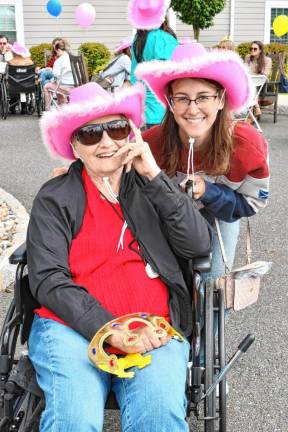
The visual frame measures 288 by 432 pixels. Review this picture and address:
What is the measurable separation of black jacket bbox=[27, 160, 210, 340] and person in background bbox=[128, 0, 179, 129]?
2916 millimetres

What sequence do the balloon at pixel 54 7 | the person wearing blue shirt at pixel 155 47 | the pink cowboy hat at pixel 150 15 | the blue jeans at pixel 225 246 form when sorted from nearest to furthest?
the blue jeans at pixel 225 246
the person wearing blue shirt at pixel 155 47
the pink cowboy hat at pixel 150 15
the balloon at pixel 54 7

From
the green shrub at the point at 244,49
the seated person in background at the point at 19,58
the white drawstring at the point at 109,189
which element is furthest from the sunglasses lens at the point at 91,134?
the green shrub at the point at 244,49

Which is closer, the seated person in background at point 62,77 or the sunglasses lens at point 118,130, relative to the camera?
the sunglasses lens at point 118,130

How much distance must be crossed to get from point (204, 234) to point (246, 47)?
708 inches

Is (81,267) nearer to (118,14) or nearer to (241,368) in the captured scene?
(241,368)

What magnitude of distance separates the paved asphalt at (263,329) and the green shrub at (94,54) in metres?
10.5

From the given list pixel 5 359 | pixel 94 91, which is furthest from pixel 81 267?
pixel 94 91

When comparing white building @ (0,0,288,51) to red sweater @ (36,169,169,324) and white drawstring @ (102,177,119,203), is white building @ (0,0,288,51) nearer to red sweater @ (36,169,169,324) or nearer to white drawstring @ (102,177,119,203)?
white drawstring @ (102,177,119,203)

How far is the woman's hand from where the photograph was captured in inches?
86.2

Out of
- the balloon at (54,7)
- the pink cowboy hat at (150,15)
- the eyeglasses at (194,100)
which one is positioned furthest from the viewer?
the balloon at (54,7)

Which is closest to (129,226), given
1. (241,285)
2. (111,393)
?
(241,285)

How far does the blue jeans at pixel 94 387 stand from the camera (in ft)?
6.74

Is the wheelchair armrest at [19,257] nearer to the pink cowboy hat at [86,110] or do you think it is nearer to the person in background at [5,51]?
the pink cowboy hat at [86,110]

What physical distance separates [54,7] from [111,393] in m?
16.1
